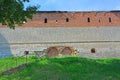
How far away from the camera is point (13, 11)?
19.8 metres

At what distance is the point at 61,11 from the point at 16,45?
5.66 meters

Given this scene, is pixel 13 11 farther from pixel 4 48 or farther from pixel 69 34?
pixel 69 34

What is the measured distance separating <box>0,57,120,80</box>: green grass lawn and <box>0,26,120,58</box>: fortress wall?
14.0 m

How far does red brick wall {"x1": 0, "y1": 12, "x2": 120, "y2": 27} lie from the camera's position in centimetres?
3956

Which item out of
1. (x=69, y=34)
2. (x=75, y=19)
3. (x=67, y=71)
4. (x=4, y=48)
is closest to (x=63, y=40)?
(x=69, y=34)

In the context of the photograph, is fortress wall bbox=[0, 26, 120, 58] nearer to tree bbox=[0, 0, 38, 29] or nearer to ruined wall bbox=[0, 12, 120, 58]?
ruined wall bbox=[0, 12, 120, 58]

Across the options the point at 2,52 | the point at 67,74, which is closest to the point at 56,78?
the point at 67,74

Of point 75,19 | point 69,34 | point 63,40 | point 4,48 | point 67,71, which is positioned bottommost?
point 67,71

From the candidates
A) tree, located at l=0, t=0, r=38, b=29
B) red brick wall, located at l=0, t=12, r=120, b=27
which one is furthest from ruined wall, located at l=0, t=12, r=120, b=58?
tree, located at l=0, t=0, r=38, b=29

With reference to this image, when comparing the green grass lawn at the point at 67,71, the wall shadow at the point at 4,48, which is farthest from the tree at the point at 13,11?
the wall shadow at the point at 4,48

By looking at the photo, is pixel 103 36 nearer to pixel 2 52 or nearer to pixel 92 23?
pixel 92 23

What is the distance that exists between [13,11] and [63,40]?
19222 mm

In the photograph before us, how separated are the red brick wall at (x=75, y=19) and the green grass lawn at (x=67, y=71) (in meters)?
15.2

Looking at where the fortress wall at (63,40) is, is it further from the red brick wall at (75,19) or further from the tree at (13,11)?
the tree at (13,11)
